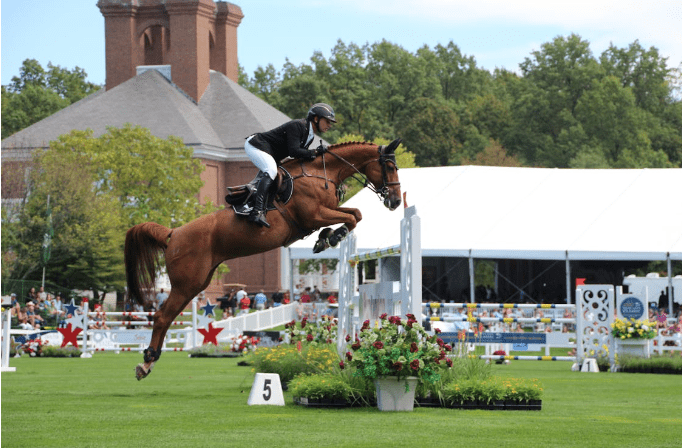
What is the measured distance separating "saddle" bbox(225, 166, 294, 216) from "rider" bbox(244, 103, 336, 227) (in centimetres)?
7

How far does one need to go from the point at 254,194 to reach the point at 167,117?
45.9 meters

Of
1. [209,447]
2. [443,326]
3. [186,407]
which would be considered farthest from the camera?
[443,326]

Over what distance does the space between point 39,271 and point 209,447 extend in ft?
120

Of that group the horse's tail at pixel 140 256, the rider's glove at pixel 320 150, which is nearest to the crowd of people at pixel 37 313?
the horse's tail at pixel 140 256

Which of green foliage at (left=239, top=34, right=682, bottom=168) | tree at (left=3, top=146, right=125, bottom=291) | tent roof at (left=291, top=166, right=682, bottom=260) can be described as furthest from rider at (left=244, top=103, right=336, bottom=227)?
green foliage at (left=239, top=34, right=682, bottom=168)

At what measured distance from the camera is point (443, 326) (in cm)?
2419

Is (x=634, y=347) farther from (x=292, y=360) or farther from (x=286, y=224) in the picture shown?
(x=286, y=224)

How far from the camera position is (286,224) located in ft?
33.3

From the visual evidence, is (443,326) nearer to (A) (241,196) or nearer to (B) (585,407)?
(B) (585,407)

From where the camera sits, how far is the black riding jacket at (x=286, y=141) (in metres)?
10.4

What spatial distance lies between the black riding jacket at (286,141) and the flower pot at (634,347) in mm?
12079

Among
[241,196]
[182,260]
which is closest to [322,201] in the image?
[241,196]

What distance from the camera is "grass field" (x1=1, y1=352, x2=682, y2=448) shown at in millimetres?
8477

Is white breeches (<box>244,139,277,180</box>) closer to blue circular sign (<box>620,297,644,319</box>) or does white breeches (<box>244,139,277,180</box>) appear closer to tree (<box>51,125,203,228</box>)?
blue circular sign (<box>620,297,644,319</box>)
